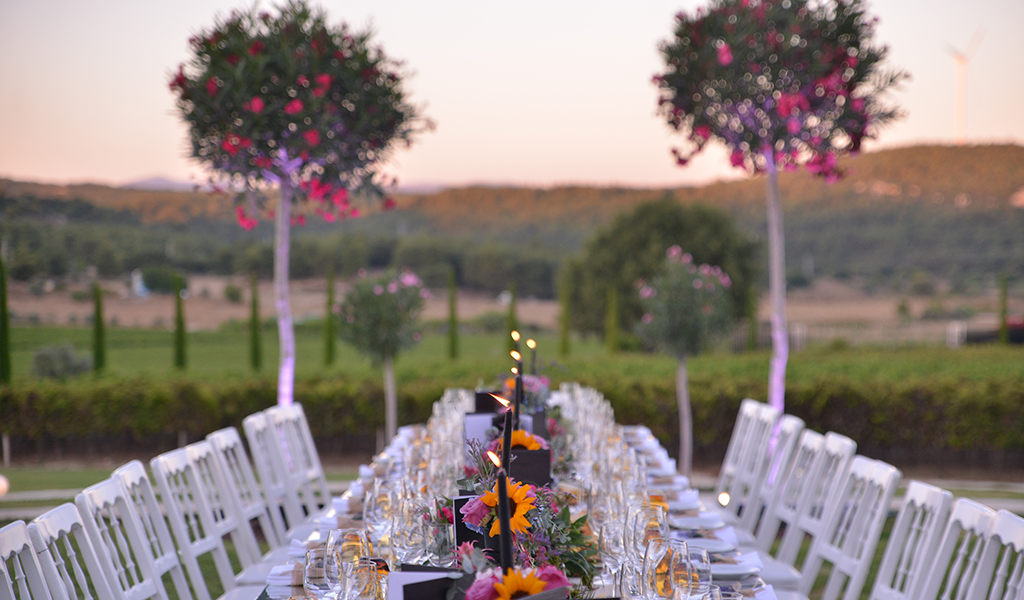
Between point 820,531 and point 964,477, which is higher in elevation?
point 820,531

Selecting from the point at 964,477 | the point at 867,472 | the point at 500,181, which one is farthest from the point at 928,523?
the point at 500,181

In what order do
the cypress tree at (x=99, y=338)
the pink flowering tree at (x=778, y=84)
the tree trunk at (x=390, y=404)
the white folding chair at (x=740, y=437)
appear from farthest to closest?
the cypress tree at (x=99, y=338) < the tree trunk at (x=390, y=404) < the pink flowering tree at (x=778, y=84) < the white folding chair at (x=740, y=437)

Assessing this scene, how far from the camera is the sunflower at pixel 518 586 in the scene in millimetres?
1155

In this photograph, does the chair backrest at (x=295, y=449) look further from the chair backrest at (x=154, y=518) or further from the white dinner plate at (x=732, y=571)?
the white dinner plate at (x=732, y=571)

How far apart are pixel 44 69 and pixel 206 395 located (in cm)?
501

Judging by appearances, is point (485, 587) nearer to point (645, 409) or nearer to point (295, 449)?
point (295, 449)

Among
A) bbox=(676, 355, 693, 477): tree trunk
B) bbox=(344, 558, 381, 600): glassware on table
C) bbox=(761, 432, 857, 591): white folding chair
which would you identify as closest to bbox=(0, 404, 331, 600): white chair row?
bbox=(344, 558, 381, 600): glassware on table

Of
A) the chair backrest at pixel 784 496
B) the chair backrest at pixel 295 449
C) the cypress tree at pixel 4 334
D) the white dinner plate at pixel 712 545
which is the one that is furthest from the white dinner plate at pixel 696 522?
the cypress tree at pixel 4 334

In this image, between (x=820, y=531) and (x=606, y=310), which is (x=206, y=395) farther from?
(x=606, y=310)

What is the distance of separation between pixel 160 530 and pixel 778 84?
14.1 ft

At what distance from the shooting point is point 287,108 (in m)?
4.66

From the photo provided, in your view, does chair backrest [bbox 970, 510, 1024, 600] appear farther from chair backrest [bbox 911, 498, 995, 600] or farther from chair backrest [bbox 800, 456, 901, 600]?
chair backrest [bbox 800, 456, 901, 600]

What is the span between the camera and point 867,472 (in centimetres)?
285

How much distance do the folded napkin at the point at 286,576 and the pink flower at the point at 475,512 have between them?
0.71 metres
